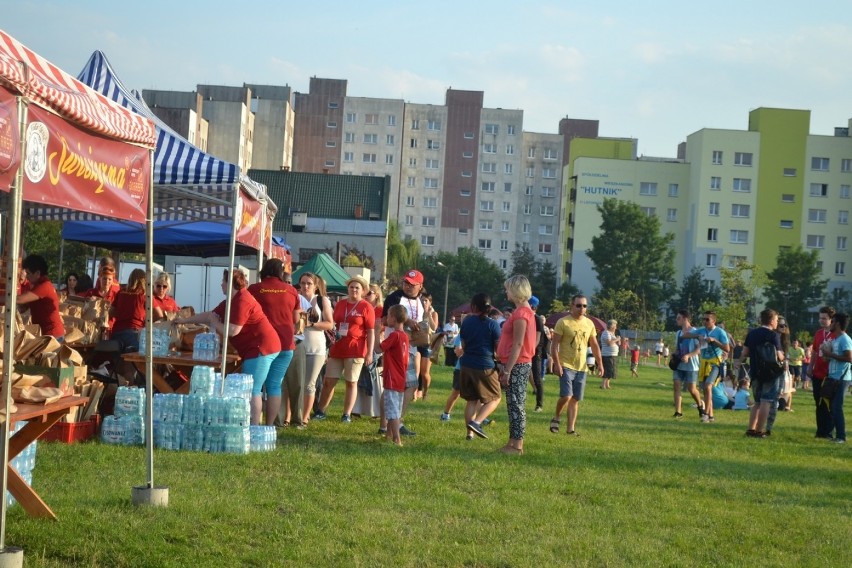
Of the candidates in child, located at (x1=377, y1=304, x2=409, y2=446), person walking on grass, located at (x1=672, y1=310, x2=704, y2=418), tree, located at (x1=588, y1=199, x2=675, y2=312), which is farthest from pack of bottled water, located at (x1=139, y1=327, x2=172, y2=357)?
tree, located at (x1=588, y1=199, x2=675, y2=312)

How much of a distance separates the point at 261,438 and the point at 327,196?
70483 mm

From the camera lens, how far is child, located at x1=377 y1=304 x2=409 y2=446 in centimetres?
1209

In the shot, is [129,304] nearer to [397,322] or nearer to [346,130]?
[397,322]

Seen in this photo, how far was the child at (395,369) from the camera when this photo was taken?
12.1 m

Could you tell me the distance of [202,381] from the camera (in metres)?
10.6

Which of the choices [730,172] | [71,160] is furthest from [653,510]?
[730,172]

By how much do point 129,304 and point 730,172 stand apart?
339ft

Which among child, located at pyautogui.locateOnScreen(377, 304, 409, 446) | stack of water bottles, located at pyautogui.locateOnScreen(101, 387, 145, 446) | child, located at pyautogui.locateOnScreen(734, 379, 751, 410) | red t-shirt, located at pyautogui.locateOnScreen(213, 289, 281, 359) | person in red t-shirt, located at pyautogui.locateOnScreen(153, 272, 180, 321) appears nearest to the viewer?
stack of water bottles, located at pyautogui.locateOnScreen(101, 387, 145, 446)

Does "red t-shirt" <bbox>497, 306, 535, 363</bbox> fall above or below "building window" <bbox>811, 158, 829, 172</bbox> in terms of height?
below

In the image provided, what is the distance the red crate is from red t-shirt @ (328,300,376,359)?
145 inches

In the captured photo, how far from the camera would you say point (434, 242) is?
134125 millimetres

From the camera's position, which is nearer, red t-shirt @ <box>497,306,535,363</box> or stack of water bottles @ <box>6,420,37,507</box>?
stack of water bottles @ <box>6,420,37,507</box>

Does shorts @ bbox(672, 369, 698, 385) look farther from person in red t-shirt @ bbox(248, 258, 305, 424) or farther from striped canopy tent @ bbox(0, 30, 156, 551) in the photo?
striped canopy tent @ bbox(0, 30, 156, 551)

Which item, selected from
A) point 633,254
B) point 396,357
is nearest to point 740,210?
point 633,254
